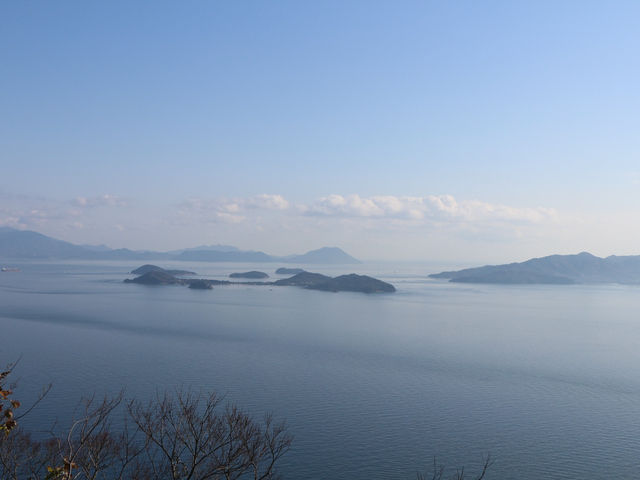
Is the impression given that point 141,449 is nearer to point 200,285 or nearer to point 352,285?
point 200,285

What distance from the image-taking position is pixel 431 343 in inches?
1217

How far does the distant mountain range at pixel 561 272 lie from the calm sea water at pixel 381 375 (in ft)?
199

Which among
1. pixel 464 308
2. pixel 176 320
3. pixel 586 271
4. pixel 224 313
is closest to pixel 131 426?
pixel 176 320

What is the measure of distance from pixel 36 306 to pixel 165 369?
31.1m

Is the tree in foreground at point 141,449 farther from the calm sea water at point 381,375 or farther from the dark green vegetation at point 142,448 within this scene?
the calm sea water at point 381,375

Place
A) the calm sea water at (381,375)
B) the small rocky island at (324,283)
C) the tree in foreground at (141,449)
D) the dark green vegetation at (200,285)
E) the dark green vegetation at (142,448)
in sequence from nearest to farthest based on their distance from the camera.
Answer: the dark green vegetation at (142,448)
the tree in foreground at (141,449)
the calm sea water at (381,375)
the dark green vegetation at (200,285)
the small rocky island at (324,283)

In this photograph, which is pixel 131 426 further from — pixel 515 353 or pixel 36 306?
pixel 36 306

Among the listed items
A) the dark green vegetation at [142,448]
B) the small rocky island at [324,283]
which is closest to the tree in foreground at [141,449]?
the dark green vegetation at [142,448]

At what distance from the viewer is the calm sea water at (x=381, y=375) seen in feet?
44.7

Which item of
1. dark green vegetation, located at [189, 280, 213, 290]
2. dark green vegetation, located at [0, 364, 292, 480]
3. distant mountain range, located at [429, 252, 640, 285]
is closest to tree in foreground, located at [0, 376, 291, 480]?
dark green vegetation, located at [0, 364, 292, 480]

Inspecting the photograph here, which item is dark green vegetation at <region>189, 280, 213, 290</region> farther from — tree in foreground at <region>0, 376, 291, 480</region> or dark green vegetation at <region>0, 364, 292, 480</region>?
tree in foreground at <region>0, 376, 291, 480</region>

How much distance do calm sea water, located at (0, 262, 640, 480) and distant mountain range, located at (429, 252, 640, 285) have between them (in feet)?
199

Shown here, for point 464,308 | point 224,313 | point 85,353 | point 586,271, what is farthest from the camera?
point 586,271

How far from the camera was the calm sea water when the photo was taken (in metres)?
13.6
